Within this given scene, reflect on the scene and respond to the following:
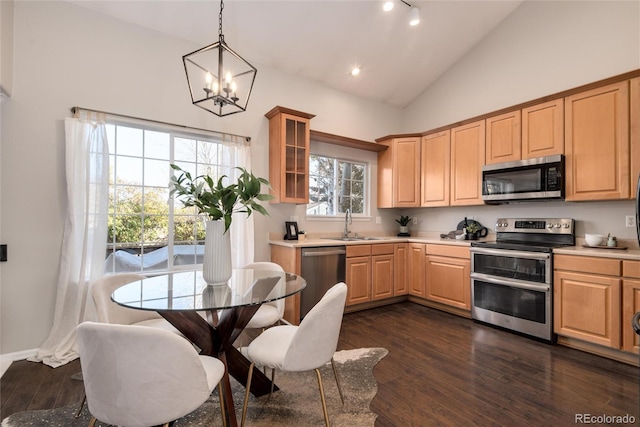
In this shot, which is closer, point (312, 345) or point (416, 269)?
point (312, 345)

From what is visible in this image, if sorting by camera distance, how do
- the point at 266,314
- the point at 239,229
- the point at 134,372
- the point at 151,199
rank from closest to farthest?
the point at 134,372
the point at 266,314
the point at 151,199
the point at 239,229

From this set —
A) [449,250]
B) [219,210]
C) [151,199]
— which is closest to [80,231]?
[151,199]

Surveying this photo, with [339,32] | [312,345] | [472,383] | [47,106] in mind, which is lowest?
[472,383]

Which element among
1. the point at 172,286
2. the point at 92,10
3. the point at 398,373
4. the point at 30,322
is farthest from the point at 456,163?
the point at 30,322

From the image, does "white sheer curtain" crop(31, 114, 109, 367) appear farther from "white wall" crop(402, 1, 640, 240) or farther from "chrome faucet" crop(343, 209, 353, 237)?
"white wall" crop(402, 1, 640, 240)

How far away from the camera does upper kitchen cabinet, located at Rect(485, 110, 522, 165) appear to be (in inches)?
129

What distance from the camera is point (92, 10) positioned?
261 cm

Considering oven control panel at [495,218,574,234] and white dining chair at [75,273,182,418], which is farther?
oven control panel at [495,218,574,234]

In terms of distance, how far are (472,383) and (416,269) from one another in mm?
1974

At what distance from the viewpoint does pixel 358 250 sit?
3.59 metres

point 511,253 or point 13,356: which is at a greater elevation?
point 511,253

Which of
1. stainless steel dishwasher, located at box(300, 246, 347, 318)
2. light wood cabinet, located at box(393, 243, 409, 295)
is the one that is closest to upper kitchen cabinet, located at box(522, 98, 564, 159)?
light wood cabinet, located at box(393, 243, 409, 295)

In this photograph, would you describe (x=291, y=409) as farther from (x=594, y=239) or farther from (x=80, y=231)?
(x=594, y=239)

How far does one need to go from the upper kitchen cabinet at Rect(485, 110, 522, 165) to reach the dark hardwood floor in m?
1.96
